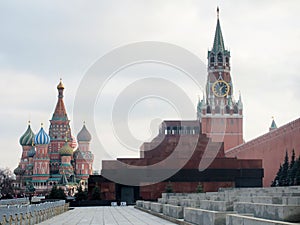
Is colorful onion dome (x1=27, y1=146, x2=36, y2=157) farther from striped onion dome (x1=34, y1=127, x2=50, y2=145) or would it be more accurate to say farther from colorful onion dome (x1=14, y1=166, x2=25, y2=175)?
striped onion dome (x1=34, y1=127, x2=50, y2=145)

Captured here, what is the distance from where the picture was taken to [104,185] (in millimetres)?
50562

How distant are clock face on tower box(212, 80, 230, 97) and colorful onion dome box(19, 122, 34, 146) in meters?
33.4

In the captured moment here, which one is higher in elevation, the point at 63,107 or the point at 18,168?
the point at 63,107

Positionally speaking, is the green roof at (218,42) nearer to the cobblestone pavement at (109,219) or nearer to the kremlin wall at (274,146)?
the kremlin wall at (274,146)

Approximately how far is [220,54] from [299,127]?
160 feet

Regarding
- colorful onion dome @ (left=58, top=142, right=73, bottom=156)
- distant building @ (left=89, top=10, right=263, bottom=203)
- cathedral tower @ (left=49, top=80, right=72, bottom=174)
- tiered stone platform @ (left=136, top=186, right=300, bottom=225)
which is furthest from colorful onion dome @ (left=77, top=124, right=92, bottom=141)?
tiered stone platform @ (left=136, top=186, right=300, bottom=225)

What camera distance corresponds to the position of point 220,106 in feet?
295

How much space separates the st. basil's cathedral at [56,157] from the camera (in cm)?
8850

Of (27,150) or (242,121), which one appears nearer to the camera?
(242,121)

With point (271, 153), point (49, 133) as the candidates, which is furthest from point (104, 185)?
point (49, 133)

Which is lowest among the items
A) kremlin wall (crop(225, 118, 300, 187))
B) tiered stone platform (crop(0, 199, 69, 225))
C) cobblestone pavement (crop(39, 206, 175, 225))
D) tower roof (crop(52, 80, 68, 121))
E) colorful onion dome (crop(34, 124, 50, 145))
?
cobblestone pavement (crop(39, 206, 175, 225))

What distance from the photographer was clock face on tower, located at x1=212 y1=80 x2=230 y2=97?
90.6 metres

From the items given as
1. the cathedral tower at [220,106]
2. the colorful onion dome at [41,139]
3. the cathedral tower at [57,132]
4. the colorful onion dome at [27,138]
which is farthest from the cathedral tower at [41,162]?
the cathedral tower at [220,106]

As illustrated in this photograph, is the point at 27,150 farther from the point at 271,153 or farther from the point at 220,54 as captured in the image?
the point at 271,153
